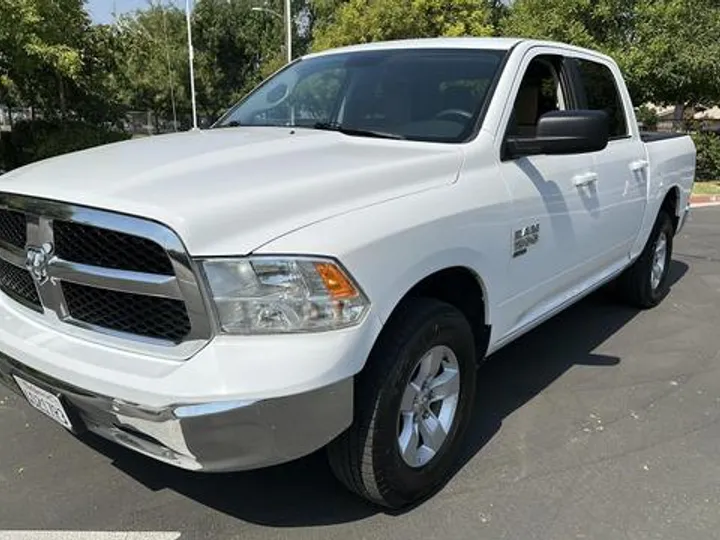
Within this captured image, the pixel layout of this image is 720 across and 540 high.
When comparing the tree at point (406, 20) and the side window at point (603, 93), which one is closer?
the side window at point (603, 93)

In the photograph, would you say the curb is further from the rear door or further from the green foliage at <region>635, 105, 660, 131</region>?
the rear door

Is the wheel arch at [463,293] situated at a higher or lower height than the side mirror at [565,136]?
lower

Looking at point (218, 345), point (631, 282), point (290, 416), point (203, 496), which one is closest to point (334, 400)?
point (290, 416)

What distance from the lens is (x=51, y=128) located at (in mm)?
15852

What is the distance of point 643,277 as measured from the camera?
580 cm

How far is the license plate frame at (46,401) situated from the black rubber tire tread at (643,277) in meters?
4.37

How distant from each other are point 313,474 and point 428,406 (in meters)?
0.64

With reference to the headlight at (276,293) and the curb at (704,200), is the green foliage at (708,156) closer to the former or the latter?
the curb at (704,200)

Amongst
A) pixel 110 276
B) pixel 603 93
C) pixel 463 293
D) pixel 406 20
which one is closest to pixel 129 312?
pixel 110 276

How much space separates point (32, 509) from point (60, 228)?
1240 millimetres

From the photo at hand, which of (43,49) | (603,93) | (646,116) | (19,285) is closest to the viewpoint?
(19,285)

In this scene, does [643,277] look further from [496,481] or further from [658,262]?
[496,481]

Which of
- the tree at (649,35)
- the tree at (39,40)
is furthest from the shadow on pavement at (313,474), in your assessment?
the tree at (649,35)

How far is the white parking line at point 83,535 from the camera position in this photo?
2840 mm
